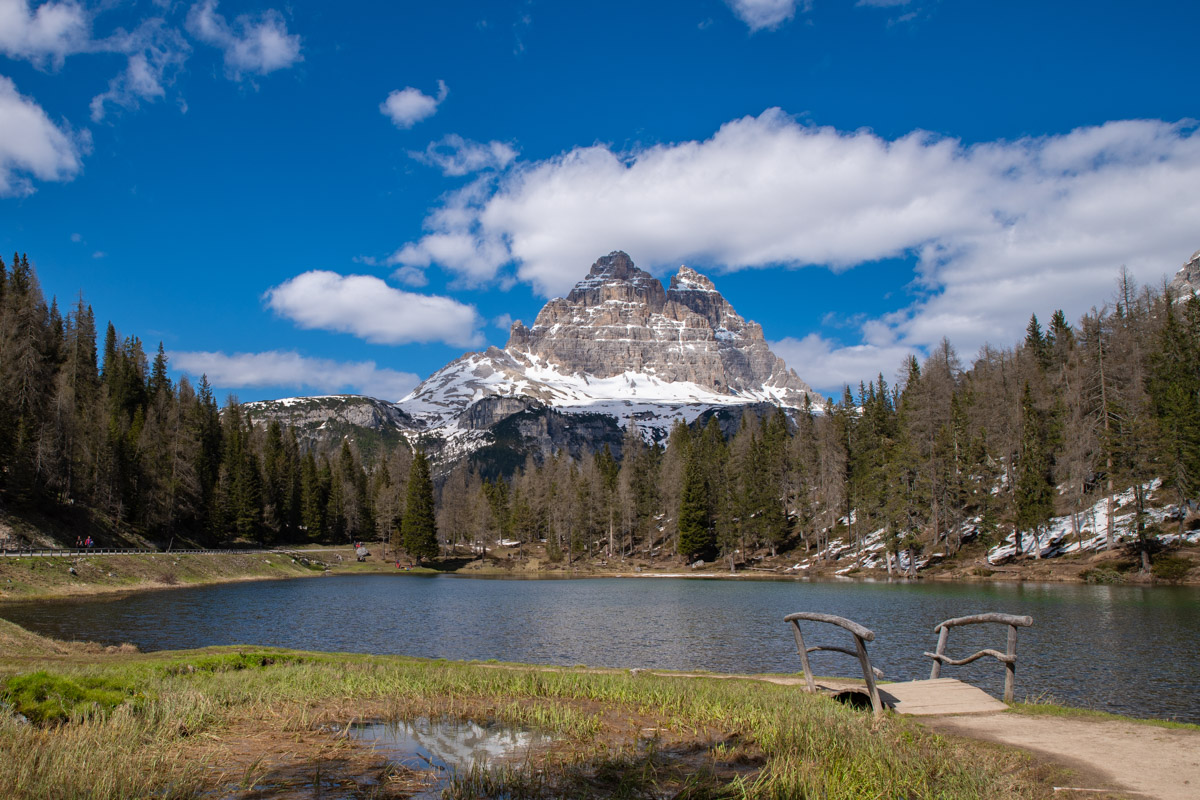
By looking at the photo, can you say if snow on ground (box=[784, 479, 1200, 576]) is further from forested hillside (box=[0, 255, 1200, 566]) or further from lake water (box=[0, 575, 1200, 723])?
lake water (box=[0, 575, 1200, 723])

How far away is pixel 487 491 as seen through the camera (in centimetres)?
13775

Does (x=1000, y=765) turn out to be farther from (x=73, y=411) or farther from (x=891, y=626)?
(x=73, y=411)

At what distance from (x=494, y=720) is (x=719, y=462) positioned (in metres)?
99.5

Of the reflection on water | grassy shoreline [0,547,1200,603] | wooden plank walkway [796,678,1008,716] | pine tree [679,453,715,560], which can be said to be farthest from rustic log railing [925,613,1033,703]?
pine tree [679,453,715,560]

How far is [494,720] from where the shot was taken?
1180 cm

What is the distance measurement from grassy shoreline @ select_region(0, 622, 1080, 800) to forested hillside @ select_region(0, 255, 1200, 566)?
193 feet

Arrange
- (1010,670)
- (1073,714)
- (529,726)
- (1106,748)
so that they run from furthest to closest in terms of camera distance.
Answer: (1010,670) → (1073,714) → (529,726) → (1106,748)

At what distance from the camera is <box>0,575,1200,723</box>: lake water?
75.2 feet

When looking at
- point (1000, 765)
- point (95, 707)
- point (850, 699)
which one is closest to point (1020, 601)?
point (850, 699)

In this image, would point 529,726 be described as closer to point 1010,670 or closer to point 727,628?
point 1010,670

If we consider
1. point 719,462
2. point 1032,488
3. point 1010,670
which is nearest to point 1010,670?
point 1010,670

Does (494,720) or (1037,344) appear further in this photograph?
(1037,344)

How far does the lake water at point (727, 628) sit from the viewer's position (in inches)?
902

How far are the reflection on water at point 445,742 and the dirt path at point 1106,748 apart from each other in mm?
7256
